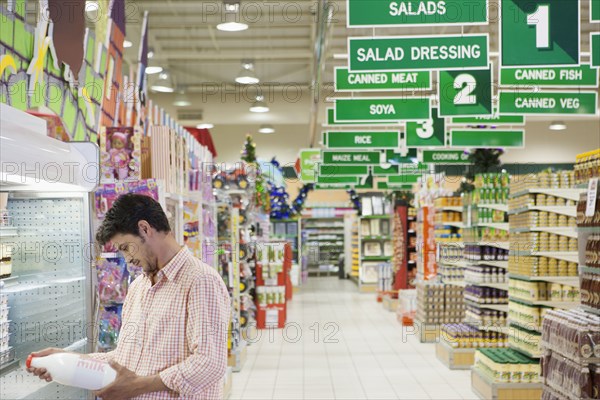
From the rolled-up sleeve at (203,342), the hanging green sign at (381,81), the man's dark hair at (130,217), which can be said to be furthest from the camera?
the hanging green sign at (381,81)

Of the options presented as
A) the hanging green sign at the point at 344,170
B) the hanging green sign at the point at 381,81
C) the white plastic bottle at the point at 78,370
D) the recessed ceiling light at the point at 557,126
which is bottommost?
the white plastic bottle at the point at 78,370

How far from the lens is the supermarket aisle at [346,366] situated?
312 inches

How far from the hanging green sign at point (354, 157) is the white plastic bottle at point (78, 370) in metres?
12.2

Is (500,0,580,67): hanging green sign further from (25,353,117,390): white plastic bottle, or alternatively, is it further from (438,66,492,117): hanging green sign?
(25,353,117,390): white plastic bottle

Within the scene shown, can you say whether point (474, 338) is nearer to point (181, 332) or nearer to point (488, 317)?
point (488, 317)

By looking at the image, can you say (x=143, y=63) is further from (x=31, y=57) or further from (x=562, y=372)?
(x=562, y=372)

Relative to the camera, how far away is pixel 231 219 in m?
8.93

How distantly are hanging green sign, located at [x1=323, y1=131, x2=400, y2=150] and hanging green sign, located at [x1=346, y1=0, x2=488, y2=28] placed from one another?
6.66m

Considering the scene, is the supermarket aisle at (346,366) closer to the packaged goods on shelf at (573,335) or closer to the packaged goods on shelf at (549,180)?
→ the packaged goods on shelf at (549,180)

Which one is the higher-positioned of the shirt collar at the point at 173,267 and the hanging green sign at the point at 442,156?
the hanging green sign at the point at 442,156

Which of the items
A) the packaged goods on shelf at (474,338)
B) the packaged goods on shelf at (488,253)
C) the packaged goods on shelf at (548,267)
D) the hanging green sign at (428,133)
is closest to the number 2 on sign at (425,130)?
the hanging green sign at (428,133)

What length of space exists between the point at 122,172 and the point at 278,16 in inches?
411

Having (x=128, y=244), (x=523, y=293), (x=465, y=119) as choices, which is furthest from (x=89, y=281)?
(x=465, y=119)

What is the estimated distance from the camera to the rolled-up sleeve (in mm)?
2414
